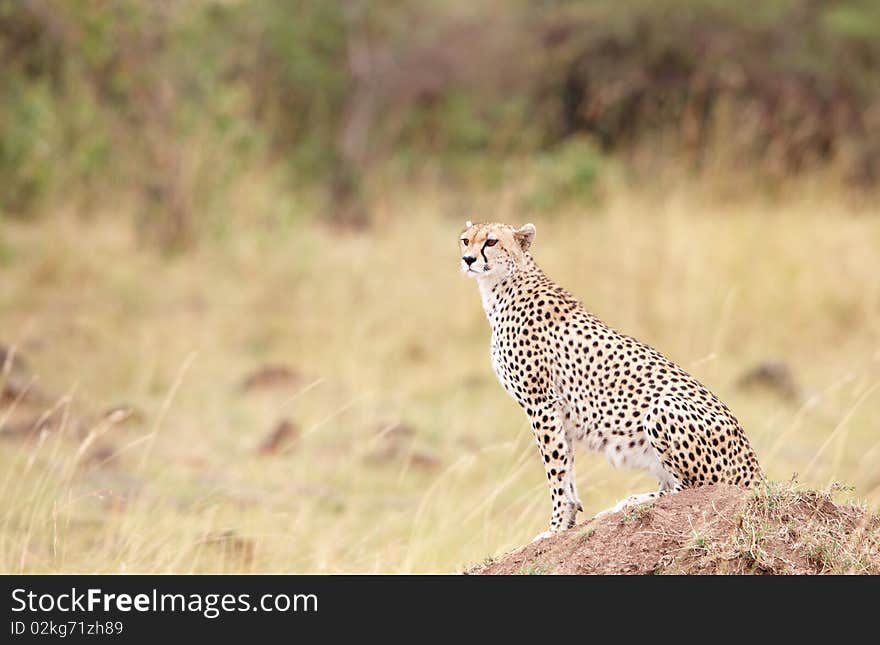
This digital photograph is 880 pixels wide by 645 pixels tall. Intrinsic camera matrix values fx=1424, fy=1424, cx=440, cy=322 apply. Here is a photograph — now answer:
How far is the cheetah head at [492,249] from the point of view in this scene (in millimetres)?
3979

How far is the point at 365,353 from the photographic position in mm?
10453

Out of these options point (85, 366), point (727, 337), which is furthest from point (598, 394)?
point (727, 337)

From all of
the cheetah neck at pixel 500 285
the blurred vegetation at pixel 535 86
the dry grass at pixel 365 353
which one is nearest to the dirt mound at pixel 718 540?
the cheetah neck at pixel 500 285

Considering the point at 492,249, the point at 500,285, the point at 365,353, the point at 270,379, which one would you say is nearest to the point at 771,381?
the point at 365,353

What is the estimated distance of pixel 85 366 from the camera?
977 cm

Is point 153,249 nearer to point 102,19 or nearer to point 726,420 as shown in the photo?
point 102,19

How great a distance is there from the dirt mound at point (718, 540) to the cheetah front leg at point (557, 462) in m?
0.13

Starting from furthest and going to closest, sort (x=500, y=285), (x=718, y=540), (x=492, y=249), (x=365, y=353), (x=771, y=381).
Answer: (x=365, y=353) < (x=771, y=381) < (x=500, y=285) < (x=492, y=249) < (x=718, y=540)

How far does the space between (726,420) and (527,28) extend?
51.5 feet

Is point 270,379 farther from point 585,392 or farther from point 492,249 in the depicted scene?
point 585,392

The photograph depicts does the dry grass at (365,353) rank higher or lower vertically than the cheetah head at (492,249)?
higher

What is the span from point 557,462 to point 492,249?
64 cm

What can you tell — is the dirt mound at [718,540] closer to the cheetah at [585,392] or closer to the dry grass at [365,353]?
the cheetah at [585,392]

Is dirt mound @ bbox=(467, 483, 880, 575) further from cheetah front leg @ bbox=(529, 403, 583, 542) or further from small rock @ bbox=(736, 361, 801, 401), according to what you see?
small rock @ bbox=(736, 361, 801, 401)
